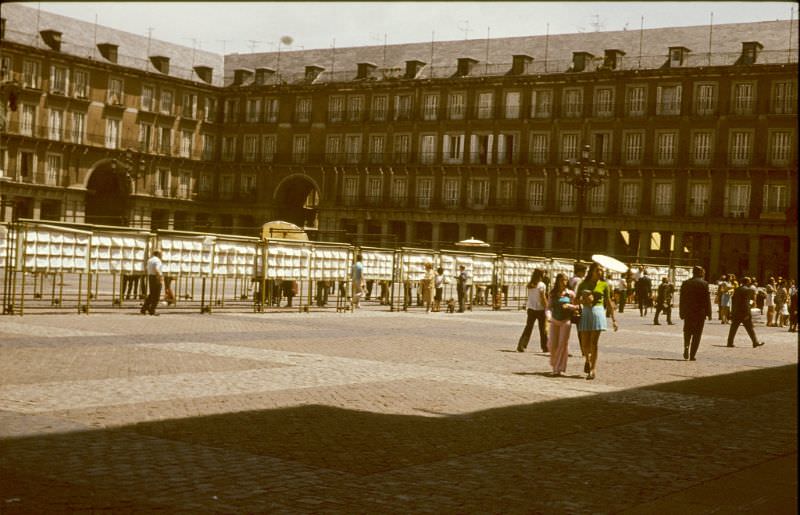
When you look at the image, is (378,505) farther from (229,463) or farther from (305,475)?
(229,463)

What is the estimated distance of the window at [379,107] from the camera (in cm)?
7312

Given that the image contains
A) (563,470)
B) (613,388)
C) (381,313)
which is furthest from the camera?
(381,313)

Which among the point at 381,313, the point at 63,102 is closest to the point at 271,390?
the point at 381,313

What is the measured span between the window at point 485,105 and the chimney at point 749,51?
15.7 m

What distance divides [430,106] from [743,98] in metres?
20.6

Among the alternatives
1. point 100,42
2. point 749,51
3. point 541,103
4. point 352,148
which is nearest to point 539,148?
point 541,103

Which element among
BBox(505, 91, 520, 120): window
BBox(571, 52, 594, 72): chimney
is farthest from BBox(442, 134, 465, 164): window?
BBox(571, 52, 594, 72): chimney

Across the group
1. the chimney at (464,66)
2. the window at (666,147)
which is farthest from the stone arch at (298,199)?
the window at (666,147)

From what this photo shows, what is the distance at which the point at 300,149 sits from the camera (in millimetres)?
76562

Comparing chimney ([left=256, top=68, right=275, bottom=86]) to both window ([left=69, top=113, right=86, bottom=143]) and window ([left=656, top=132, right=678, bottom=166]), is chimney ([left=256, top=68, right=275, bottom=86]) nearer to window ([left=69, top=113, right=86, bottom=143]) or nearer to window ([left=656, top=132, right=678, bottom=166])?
window ([left=69, top=113, right=86, bottom=143])

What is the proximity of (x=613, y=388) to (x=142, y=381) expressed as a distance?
5.95 m

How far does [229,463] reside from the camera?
743cm

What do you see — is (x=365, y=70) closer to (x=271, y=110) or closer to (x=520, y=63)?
(x=271, y=110)

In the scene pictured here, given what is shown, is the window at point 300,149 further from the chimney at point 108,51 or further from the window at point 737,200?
the window at point 737,200
